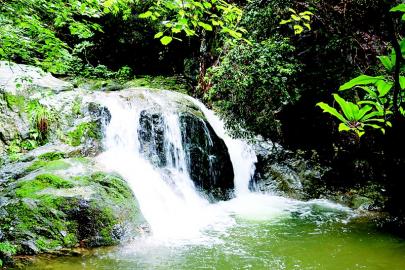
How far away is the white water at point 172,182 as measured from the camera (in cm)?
644

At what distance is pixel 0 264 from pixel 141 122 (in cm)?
502

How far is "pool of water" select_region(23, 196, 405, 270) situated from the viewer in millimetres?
4488

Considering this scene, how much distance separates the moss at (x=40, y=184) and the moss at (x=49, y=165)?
1.05ft

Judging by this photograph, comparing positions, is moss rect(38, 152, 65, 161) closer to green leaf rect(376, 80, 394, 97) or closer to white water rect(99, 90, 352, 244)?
white water rect(99, 90, 352, 244)

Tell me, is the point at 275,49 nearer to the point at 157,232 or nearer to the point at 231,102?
the point at 231,102

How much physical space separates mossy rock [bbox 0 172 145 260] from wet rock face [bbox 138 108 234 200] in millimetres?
2579

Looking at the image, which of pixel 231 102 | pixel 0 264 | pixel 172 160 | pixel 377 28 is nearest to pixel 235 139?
pixel 231 102

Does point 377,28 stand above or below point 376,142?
above

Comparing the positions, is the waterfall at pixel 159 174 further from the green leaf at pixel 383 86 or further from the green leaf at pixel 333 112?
the green leaf at pixel 383 86

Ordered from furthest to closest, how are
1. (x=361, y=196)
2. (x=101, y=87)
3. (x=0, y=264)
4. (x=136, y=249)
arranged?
1. (x=101, y=87)
2. (x=361, y=196)
3. (x=136, y=249)
4. (x=0, y=264)

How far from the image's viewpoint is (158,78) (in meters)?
14.1

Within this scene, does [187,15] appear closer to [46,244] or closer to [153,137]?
[46,244]

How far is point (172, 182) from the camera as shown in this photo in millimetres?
7812

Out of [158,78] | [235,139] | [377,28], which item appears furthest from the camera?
[158,78]
